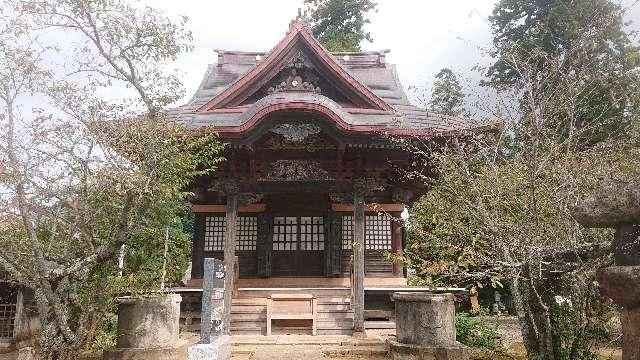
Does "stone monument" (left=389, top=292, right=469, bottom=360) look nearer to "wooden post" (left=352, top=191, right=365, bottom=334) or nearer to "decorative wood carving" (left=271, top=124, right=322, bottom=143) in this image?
"wooden post" (left=352, top=191, right=365, bottom=334)

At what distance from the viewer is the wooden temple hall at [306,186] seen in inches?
417

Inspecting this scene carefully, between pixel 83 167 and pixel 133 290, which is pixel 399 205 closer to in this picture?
pixel 133 290

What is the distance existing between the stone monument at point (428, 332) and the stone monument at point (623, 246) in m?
5.66

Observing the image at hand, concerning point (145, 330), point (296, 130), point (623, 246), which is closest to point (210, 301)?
point (145, 330)

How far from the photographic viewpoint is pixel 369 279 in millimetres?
13531

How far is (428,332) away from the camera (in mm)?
8570

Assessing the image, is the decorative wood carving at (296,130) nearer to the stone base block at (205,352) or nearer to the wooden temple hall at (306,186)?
the wooden temple hall at (306,186)

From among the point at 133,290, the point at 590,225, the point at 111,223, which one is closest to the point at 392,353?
the point at 133,290

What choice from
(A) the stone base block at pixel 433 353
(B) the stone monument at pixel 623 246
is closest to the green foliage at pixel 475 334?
(A) the stone base block at pixel 433 353

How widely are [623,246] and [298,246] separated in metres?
11.3

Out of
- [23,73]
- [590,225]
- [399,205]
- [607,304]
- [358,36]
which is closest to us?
[590,225]

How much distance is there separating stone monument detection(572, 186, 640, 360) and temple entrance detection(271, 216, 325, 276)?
10913 mm

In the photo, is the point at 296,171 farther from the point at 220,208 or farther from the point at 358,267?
the point at 220,208

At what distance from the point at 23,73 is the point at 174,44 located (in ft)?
7.69
